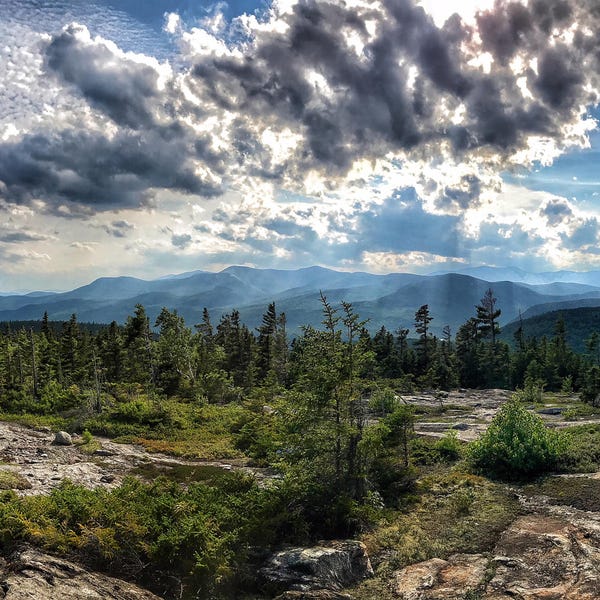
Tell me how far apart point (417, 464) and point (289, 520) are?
44.9ft

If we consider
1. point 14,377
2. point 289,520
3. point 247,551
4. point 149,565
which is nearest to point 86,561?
point 149,565

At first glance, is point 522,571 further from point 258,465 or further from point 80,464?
point 80,464

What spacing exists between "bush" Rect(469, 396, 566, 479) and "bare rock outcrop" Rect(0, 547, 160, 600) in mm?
18544

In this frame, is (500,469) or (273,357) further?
(273,357)

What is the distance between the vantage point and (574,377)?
78.1 m

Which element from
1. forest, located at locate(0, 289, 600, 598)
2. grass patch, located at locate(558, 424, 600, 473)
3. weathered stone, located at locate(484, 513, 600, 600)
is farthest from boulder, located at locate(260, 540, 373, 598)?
grass patch, located at locate(558, 424, 600, 473)

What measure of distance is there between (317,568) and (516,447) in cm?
1458

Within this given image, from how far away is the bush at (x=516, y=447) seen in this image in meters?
23.1

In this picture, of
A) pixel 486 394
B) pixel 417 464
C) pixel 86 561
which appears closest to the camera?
pixel 86 561

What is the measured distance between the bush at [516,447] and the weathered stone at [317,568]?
12.2 metres

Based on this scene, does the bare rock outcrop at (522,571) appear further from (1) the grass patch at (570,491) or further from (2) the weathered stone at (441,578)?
(1) the grass patch at (570,491)

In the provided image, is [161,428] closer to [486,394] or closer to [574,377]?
[486,394]

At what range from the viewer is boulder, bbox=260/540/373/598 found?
1329 centimetres

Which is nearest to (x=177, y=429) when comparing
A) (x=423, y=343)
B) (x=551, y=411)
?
(x=551, y=411)
